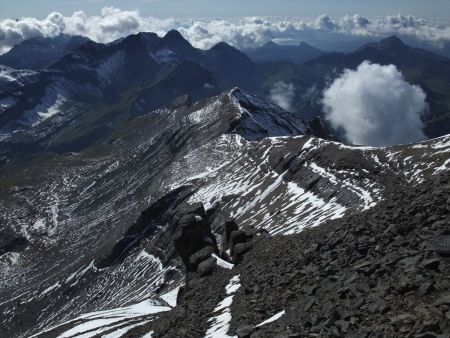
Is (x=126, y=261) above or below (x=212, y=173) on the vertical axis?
below

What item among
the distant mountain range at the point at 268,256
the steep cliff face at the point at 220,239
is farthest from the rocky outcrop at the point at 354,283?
the steep cliff face at the point at 220,239

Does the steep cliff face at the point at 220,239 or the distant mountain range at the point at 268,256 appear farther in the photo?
the steep cliff face at the point at 220,239

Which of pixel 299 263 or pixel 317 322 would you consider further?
pixel 299 263

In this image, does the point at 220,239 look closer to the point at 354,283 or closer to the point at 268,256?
the point at 268,256

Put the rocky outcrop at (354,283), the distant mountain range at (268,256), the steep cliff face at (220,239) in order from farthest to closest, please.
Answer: the steep cliff face at (220,239) → the distant mountain range at (268,256) → the rocky outcrop at (354,283)

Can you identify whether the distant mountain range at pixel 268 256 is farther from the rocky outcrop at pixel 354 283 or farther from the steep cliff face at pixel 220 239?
the steep cliff face at pixel 220 239

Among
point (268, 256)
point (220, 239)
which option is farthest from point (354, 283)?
point (220, 239)

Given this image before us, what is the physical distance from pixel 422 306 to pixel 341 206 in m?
71.5

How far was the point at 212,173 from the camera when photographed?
17038 cm

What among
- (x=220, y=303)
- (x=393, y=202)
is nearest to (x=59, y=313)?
(x=220, y=303)

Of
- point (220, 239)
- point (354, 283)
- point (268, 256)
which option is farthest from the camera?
point (220, 239)

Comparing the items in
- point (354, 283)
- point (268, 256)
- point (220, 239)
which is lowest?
point (220, 239)

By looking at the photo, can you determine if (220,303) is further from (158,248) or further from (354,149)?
(158,248)

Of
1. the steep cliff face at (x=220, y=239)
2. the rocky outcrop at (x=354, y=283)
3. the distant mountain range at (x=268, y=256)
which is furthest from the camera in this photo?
the steep cliff face at (x=220, y=239)
